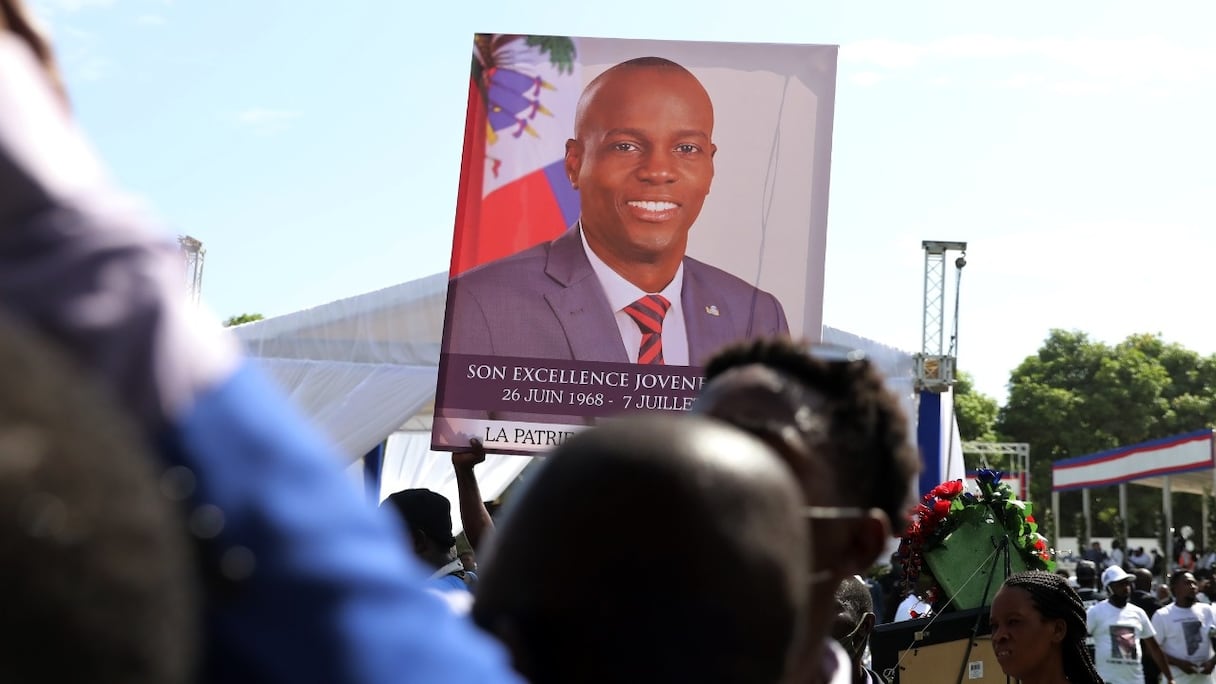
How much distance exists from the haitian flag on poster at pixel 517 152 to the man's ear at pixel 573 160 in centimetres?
2

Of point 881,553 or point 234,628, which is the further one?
point 881,553

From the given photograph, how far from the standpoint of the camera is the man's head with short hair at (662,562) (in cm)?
93

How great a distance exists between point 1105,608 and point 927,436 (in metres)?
2.00

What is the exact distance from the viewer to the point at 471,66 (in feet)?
18.3

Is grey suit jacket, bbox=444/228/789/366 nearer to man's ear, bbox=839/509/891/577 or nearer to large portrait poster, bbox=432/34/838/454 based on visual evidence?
large portrait poster, bbox=432/34/838/454

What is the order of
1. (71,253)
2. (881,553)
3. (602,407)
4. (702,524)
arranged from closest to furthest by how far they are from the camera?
1. (71,253)
2. (702,524)
3. (881,553)
4. (602,407)

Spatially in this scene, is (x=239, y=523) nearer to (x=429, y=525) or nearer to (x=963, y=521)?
(x=429, y=525)

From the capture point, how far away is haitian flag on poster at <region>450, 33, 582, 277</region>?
5.43 m

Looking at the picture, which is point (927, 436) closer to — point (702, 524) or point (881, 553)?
point (881, 553)

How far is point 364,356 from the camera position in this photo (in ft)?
43.8

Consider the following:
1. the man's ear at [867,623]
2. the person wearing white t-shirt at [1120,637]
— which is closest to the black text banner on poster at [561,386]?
the man's ear at [867,623]

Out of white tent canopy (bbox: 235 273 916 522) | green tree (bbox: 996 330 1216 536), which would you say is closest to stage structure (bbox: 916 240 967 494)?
white tent canopy (bbox: 235 273 916 522)

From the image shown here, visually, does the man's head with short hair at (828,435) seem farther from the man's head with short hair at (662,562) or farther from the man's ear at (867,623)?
the man's ear at (867,623)

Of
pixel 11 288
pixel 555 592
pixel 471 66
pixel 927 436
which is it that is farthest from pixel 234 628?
pixel 927 436
